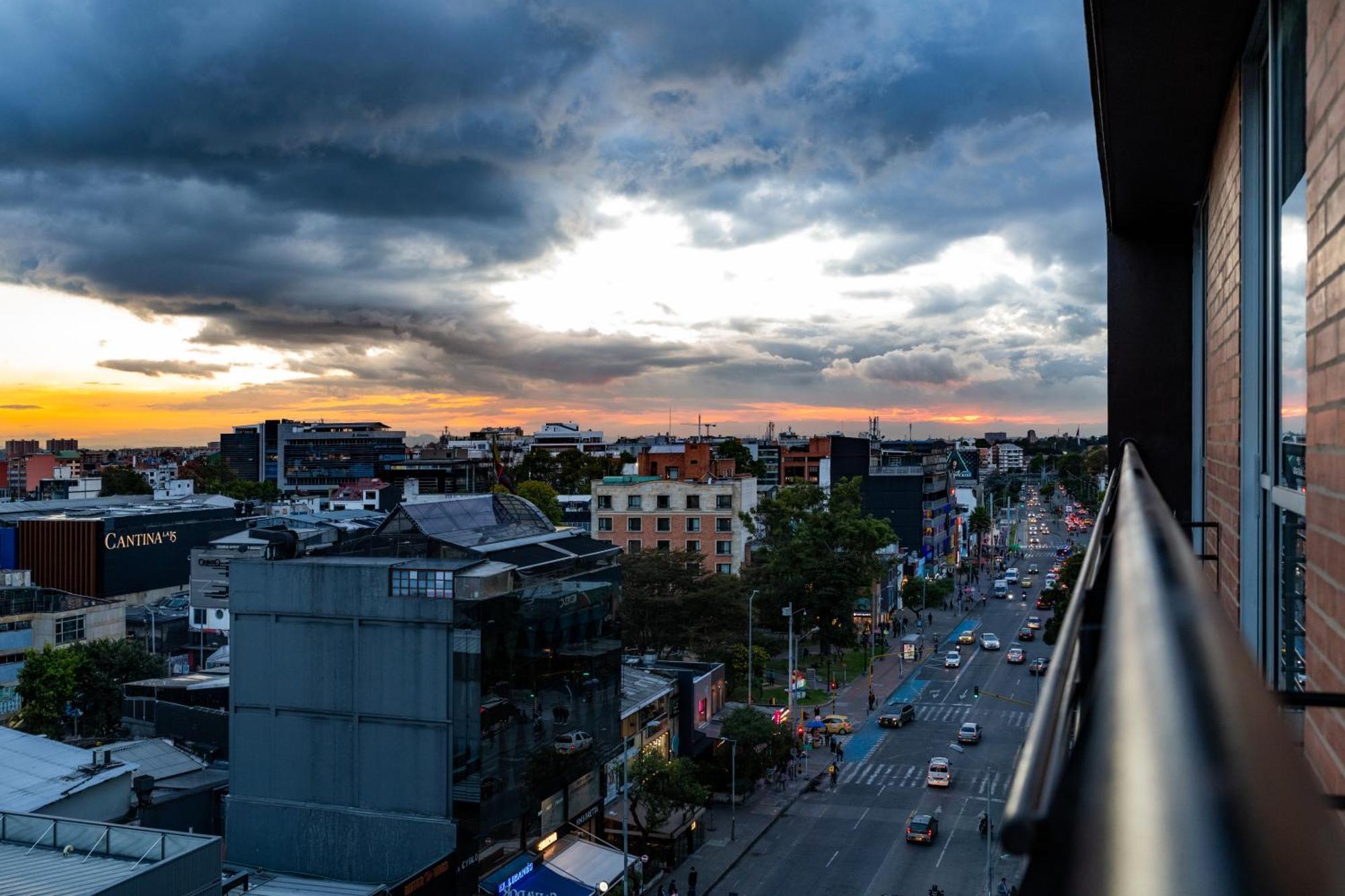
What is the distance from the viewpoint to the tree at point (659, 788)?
24875mm

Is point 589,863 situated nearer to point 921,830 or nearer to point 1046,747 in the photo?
point 921,830

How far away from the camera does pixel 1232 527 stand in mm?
4969

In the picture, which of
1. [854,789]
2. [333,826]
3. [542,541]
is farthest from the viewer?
[854,789]

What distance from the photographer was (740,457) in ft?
337

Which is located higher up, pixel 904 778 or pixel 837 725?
pixel 837 725

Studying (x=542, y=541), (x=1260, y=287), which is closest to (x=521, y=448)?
(x=542, y=541)

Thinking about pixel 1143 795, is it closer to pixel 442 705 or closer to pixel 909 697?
pixel 442 705

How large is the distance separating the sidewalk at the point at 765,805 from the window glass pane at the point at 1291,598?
21.7 meters

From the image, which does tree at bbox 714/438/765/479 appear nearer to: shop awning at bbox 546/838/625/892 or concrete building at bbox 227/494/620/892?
shop awning at bbox 546/838/625/892

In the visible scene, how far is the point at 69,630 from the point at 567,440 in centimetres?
13251

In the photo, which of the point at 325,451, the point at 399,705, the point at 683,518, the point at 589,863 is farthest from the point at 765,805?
the point at 325,451

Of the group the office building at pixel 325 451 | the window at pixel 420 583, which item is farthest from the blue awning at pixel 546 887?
the office building at pixel 325 451

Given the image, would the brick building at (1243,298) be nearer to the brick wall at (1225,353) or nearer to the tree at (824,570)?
the brick wall at (1225,353)

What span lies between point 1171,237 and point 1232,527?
3.01 meters
